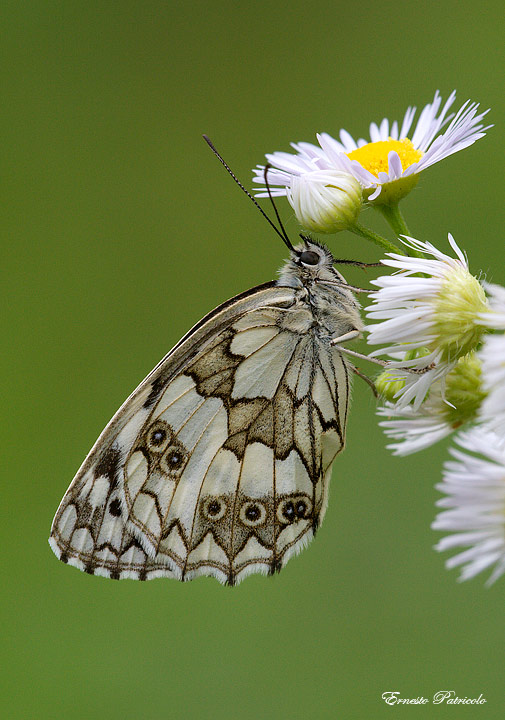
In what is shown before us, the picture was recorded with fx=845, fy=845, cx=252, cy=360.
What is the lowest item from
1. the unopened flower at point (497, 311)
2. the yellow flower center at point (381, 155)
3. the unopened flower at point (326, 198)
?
the unopened flower at point (497, 311)

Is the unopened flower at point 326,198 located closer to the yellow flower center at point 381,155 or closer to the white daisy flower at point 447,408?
the yellow flower center at point 381,155

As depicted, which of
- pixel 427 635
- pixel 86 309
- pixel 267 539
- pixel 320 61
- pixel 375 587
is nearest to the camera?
pixel 267 539

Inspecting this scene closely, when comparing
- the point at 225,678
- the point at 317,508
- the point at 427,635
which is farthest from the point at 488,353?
the point at 225,678

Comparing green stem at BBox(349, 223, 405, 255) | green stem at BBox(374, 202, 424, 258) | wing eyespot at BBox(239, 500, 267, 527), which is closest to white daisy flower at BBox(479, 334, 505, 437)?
green stem at BBox(349, 223, 405, 255)

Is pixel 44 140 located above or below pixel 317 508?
above

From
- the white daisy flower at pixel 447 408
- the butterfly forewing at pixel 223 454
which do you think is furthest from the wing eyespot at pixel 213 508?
the white daisy flower at pixel 447 408

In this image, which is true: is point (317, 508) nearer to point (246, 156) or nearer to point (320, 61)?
point (246, 156)

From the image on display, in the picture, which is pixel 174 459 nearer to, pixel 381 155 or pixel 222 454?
pixel 222 454

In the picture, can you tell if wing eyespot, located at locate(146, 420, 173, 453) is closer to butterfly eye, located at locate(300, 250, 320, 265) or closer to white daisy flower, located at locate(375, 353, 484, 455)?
butterfly eye, located at locate(300, 250, 320, 265)
